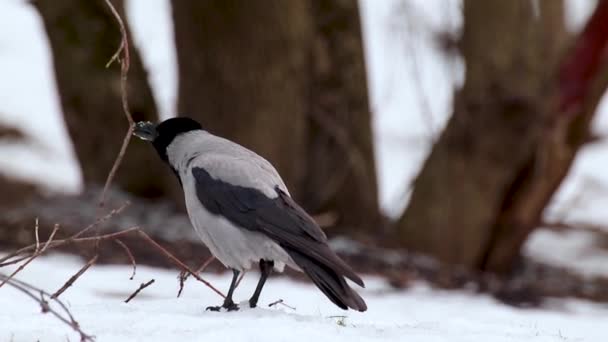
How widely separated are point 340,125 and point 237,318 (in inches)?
204

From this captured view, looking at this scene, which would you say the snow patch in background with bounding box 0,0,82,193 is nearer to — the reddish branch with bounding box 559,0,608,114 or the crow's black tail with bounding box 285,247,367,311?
the reddish branch with bounding box 559,0,608,114

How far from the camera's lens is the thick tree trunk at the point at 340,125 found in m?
9.48

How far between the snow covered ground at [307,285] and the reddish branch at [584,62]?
37.8 inches

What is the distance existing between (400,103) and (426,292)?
10033 millimetres

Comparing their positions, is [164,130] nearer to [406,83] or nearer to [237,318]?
[237,318]

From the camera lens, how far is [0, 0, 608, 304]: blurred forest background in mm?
8820

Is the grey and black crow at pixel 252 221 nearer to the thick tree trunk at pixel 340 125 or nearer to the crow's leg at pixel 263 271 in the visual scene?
the crow's leg at pixel 263 271

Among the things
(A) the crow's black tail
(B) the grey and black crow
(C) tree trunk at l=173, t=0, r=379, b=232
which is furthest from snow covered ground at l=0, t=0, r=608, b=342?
(C) tree trunk at l=173, t=0, r=379, b=232

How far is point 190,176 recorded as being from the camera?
4844mm

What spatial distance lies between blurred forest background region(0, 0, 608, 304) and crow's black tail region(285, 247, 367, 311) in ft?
13.9

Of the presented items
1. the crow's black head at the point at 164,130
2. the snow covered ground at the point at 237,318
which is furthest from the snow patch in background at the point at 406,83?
the crow's black head at the point at 164,130

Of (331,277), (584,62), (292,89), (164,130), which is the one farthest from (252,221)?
(584,62)

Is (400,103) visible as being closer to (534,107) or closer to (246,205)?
(534,107)

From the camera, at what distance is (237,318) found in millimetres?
4512
